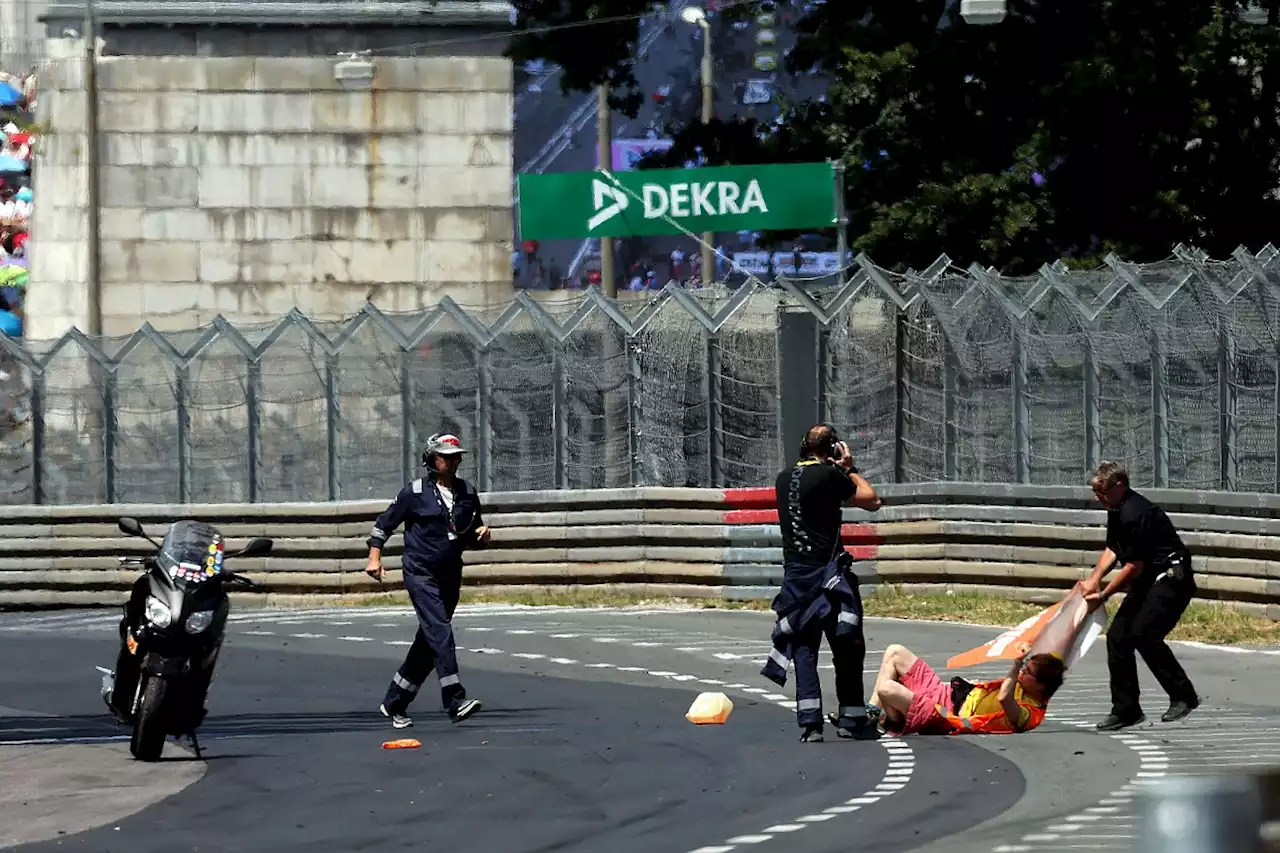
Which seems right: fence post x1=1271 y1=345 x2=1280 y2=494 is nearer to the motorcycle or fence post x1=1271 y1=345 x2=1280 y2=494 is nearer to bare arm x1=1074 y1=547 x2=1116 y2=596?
bare arm x1=1074 y1=547 x2=1116 y2=596

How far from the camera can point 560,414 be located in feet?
78.4

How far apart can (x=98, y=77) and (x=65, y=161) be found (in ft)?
3.84

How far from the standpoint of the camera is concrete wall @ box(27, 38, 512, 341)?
111 ft

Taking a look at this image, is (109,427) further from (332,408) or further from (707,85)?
(707,85)

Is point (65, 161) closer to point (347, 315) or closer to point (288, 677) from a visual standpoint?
point (347, 315)

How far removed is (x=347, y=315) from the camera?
1324 inches

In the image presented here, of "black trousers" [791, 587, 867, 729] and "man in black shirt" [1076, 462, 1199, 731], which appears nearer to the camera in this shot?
"black trousers" [791, 587, 867, 729]

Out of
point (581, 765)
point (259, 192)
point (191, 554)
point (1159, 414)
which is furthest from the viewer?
point (259, 192)

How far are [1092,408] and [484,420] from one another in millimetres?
5971

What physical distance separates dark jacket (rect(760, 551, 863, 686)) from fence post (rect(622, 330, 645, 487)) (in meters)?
9.94

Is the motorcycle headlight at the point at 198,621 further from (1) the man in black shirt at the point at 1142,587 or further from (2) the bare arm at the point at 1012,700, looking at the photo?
(1) the man in black shirt at the point at 1142,587

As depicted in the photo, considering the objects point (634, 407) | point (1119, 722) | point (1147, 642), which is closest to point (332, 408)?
point (634, 407)

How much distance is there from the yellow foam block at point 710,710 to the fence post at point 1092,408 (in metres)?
7.02

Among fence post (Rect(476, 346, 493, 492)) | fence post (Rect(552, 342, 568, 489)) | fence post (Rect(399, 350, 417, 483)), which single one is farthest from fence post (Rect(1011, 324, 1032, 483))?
fence post (Rect(399, 350, 417, 483))
